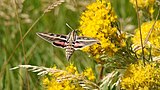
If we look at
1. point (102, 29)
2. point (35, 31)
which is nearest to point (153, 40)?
point (102, 29)

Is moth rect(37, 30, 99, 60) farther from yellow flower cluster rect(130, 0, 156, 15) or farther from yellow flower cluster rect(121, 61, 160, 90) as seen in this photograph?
yellow flower cluster rect(130, 0, 156, 15)

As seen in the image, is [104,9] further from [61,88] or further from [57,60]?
[57,60]

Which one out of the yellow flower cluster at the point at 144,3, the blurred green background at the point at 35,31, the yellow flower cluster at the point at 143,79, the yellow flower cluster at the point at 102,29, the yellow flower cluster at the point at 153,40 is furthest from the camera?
the blurred green background at the point at 35,31

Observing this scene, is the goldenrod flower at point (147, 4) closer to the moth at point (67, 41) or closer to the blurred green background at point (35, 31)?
the blurred green background at point (35, 31)

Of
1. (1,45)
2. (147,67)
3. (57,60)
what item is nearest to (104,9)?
(147,67)

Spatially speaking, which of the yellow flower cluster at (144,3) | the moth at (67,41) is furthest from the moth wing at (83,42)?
the yellow flower cluster at (144,3)

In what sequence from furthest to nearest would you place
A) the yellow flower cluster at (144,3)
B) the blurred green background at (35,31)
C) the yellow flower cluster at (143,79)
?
the blurred green background at (35,31) → the yellow flower cluster at (144,3) → the yellow flower cluster at (143,79)
